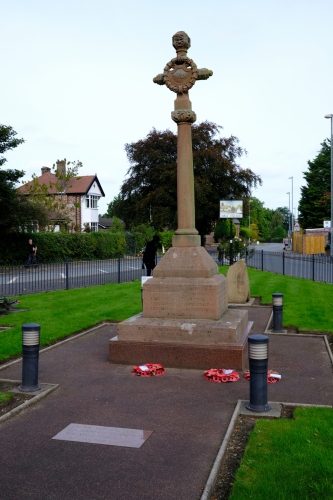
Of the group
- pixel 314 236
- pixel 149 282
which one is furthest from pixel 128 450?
pixel 314 236

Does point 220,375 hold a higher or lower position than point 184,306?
lower

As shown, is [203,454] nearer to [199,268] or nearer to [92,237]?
[199,268]

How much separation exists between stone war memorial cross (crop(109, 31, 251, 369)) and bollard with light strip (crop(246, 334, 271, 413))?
69.3 inches

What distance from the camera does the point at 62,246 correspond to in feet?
120

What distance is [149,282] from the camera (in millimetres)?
8703

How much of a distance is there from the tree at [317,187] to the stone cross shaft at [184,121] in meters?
61.4

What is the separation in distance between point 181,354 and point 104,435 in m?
2.85

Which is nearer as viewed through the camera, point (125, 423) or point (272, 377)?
point (125, 423)

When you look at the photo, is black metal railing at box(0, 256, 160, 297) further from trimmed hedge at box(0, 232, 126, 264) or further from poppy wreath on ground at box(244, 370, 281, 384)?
poppy wreath on ground at box(244, 370, 281, 384)

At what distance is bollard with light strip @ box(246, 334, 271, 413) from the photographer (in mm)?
5773

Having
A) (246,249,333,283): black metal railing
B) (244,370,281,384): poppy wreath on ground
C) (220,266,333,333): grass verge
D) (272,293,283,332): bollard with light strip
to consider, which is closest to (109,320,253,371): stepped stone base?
(244,370,281,384): poppy wreath on ground

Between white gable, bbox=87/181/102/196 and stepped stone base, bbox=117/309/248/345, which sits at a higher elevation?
white gable, bbox=87/181/102/196

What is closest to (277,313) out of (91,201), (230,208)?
(230,208)

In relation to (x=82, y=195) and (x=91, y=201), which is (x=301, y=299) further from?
(x=91, y=201)
